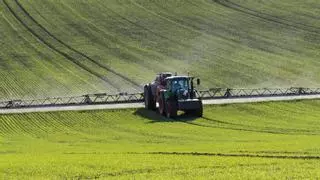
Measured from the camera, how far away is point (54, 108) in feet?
147

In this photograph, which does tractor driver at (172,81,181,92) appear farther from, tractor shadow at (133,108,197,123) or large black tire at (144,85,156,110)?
large black tire at (144,85,156,110)

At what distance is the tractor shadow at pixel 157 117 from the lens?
41188 mm

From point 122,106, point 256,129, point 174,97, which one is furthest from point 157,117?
point 256,129

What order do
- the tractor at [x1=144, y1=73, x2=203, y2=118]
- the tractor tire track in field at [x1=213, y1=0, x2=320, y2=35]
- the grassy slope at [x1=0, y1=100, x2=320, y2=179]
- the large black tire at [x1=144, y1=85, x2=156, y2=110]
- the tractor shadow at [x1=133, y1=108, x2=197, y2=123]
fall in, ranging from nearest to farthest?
the grassy slope at [x1=0, y1=100, x2=320, y2=179], the tractor shadow at [x1=133, y1=108, x2=197, y2=123], the tractor at [x1=144, y1=73, x2=203, y2=118], the large black tire at [x1=144, y1=85, x2=156, y2=110], the tractor tire track in field at [x1=213, y1=0, x2=320, y2=35]

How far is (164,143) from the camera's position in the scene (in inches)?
1288

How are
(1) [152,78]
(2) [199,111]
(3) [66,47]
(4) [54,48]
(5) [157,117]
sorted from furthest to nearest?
(3) [66,47]
(4) [54,48]
(1) [152,78]
(5) [157,117]
(2) [199,111]

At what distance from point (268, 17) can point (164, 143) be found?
51.3 m

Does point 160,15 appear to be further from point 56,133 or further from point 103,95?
point 56,133

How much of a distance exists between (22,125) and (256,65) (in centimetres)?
2889

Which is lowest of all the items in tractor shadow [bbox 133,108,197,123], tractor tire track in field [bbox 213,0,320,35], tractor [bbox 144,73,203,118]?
tractor shadow [bbox 133,108,197,123]

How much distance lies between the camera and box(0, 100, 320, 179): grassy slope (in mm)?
21359

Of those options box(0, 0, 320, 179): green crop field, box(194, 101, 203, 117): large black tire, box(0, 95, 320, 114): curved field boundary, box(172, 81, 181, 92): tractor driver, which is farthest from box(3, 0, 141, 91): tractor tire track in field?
box(194, 101, 203, 117): large black tire

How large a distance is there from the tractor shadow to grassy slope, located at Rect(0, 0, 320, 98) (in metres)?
12.2

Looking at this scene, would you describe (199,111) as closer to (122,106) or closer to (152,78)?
(122,106)
